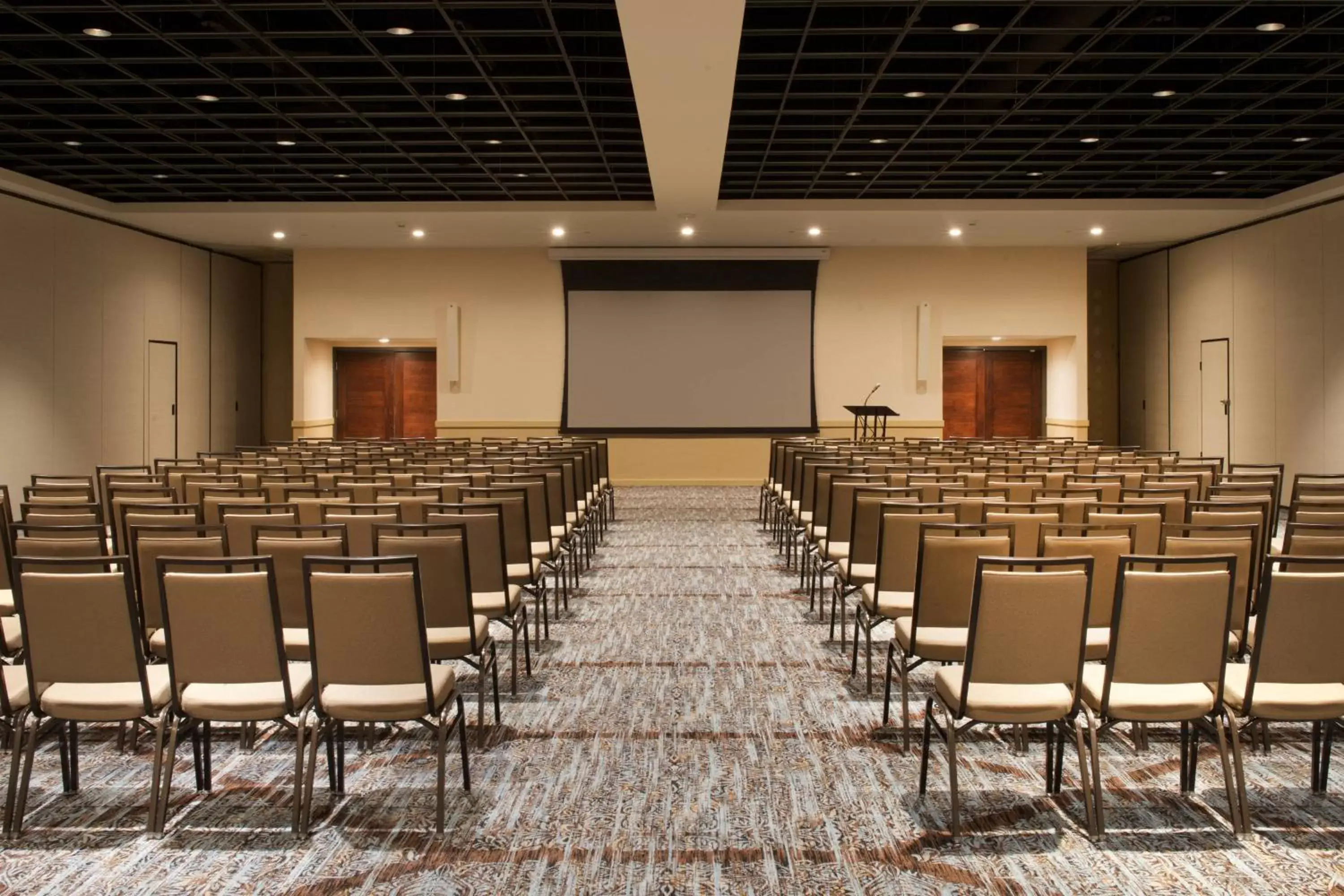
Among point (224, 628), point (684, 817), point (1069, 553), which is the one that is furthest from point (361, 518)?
point (1069, 553)

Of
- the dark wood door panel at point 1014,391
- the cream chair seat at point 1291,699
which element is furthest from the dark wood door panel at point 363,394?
the cream chair seat at point 1291,699

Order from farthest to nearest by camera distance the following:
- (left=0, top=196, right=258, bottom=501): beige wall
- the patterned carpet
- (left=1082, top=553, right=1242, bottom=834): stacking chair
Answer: (left=0, top=196, right=258, bottom=501): beige wall → (left=1082, top=553, right=1242, bottom=834): stacking chair → the patterned carpet

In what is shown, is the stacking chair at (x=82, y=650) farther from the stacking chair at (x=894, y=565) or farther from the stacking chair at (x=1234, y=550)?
the stacking chair at (x=1234, y=550)

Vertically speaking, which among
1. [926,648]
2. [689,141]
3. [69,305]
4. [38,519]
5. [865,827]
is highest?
[689,141]

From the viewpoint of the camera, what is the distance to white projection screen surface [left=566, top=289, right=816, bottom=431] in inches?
711

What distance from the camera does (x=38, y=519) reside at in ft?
18.9

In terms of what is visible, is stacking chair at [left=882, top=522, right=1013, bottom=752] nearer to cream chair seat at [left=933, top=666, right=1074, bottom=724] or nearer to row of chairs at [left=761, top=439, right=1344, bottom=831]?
row of chairs at [left=761, top=439, right=1344, bottom=831]

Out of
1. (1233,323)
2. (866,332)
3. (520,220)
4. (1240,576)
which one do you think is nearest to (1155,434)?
(1233,323)

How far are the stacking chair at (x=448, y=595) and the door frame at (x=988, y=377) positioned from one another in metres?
16.8

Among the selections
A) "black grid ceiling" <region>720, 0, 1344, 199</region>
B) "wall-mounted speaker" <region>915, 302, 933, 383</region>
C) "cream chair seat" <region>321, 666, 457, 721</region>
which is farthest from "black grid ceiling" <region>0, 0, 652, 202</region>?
"wall-mounted speaker" <region>915, 302, 933, 383</region>

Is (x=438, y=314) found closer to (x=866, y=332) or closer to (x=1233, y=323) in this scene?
(x=866, y=332)

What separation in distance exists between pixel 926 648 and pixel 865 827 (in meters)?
0.96

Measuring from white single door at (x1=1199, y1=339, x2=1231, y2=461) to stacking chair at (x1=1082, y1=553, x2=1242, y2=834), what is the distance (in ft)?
46.4

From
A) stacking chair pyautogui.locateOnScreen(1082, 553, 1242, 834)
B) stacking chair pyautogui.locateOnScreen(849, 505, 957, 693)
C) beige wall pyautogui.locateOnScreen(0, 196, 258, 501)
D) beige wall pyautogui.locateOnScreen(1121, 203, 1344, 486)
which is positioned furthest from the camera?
beige wall pyautogui.locateOnScreen(1121, 203, 1344, 486)
